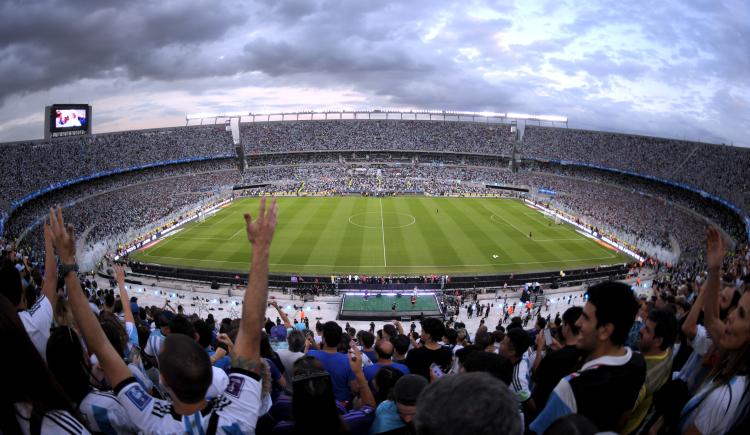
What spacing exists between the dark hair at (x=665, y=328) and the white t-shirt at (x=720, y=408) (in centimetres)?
113

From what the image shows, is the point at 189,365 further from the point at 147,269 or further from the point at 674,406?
the point at 147,269

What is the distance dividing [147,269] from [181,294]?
18.8 feet

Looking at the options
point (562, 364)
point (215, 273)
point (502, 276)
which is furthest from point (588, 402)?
point (215, 273)

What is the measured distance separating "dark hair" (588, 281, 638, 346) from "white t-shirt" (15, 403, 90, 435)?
4.06 m

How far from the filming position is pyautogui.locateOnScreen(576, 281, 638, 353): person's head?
3.74 m

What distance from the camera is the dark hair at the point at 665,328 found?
448 centimetres

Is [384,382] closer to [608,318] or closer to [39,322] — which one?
→ [608,318]

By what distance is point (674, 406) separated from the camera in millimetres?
4129

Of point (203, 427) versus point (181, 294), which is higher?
point (203, 427)

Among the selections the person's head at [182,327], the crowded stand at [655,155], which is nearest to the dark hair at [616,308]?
the person's head at [182,327]

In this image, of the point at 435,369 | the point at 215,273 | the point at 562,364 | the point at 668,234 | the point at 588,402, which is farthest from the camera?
the point at 668,234

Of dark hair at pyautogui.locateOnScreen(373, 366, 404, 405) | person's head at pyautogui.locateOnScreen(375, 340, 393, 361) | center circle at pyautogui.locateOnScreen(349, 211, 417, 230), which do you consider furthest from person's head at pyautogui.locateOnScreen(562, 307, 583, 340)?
center circle at pyautogui.locateOnScreen(349, 211, 417, 230)

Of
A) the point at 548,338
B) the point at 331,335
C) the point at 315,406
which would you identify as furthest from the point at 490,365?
the point at 548,338

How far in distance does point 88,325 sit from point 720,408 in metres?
4.93
